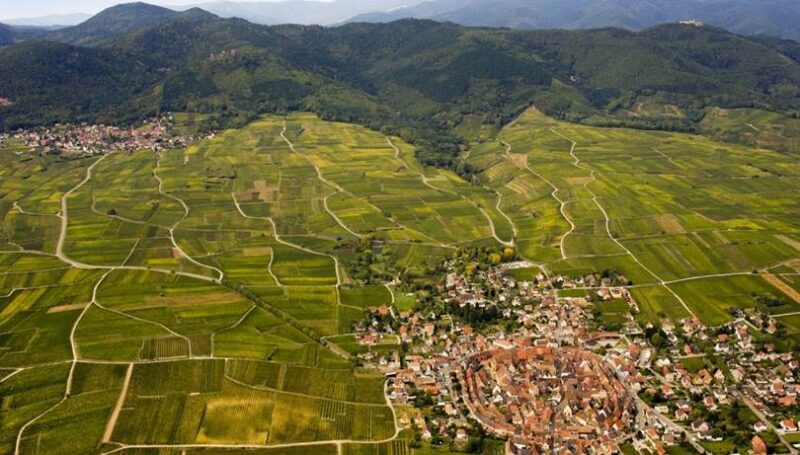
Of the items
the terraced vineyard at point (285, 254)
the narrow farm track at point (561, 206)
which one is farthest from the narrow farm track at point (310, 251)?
the narrow farm track at point (561, 206)

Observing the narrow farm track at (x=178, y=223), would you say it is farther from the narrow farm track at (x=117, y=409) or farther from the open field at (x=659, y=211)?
the open field at (x=659, y=211)

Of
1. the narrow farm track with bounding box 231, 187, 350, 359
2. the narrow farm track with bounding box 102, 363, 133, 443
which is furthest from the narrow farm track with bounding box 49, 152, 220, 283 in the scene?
the narrow farm track with bounding box 102, 363, 133, 443

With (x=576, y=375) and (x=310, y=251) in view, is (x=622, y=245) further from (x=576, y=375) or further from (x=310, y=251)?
(x=310, y=251)

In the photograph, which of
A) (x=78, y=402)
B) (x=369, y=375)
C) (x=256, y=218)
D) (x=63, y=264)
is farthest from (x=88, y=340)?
(x=256, y=218)

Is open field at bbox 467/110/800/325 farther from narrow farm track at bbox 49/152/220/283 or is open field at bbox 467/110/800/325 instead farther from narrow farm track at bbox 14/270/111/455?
narrow farm track at bbox 14/270/111/455

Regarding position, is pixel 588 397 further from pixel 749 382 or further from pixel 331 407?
pixel 331 407
